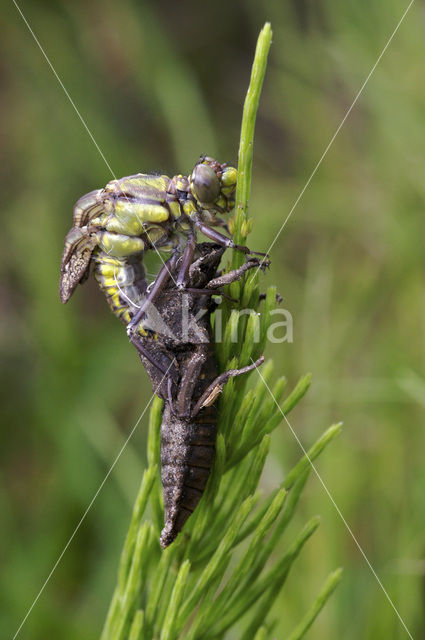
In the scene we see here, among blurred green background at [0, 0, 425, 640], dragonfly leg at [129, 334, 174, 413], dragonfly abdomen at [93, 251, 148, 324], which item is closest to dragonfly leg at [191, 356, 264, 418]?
dragonfly leg at [129, 334, 174, 413]

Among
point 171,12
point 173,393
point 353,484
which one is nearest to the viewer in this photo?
point 173,393

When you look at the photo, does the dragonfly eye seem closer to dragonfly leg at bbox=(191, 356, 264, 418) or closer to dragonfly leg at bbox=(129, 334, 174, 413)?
dragonfly leg at bbox=(129, 334, 174, 413)

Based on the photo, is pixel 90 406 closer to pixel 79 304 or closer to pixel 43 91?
pixel 79 304

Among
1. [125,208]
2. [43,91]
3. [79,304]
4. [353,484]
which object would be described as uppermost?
[43,91]

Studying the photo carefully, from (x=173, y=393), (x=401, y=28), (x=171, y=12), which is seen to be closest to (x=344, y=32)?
(x=401, y=28)

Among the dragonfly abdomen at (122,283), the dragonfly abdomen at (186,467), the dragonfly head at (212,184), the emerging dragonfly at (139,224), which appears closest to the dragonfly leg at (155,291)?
the emerging dragonfly at (139,224)

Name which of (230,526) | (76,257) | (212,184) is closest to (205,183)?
Answer: (212,184)

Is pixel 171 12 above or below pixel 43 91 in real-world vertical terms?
above

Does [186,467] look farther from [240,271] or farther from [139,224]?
[139,224]
